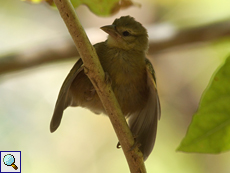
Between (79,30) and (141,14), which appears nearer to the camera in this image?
(79,30)

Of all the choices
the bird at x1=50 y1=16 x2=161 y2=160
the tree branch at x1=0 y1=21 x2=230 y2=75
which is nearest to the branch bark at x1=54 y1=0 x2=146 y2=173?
the bird at x1=50 y1=16 x2=161 y2=160

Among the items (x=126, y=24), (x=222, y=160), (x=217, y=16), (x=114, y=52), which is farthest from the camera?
(x=222, y=160)

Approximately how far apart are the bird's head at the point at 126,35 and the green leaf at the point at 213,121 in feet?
7.16

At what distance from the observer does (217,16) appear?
13.8ft

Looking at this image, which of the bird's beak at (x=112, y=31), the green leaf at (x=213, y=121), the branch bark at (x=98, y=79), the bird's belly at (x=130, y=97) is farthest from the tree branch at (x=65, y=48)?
the green leaf at (x=213, y=121)

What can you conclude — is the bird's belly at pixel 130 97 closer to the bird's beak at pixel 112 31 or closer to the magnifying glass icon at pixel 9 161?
the bird's beak at pixel 112 31

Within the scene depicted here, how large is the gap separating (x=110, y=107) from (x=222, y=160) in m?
4.12

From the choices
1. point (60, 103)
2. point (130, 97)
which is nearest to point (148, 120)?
point (130, 97)

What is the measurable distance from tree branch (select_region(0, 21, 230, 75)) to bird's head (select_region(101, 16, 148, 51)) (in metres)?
0.35

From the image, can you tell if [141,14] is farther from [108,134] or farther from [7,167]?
[7,167]

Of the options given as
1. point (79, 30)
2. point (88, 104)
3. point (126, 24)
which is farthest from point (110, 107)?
point (126, 24)

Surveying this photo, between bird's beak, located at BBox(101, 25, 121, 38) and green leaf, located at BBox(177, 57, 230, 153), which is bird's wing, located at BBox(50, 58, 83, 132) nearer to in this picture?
bird's beak, located at BBox(101, 25, 121, 38)

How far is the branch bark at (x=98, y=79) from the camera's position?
1.76 m

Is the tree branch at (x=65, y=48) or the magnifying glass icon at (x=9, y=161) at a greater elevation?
the tree branch at (x=65, y=48)
